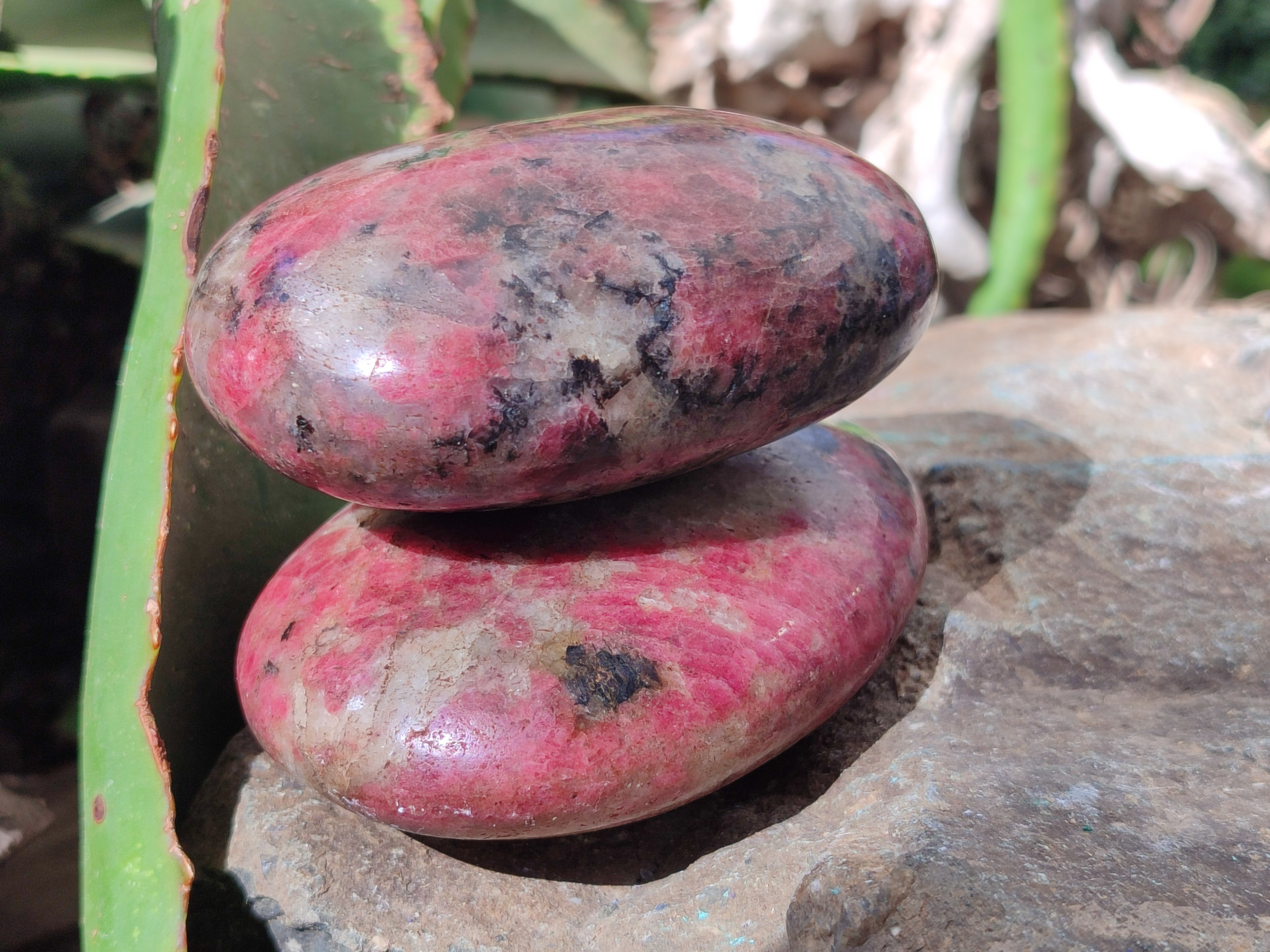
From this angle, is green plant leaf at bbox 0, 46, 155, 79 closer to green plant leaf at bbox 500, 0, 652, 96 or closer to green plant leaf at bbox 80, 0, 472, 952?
green plant leaf at bbox 80, 0, 472, 952

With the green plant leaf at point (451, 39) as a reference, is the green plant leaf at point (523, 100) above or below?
below

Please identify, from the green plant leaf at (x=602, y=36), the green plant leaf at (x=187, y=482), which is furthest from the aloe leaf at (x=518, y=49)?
the green plant leaf at (x=187, y=482)

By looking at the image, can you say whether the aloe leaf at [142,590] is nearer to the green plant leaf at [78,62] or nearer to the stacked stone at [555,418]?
the stacked stone at [555,418]

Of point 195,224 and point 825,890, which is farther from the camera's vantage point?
point 195,224

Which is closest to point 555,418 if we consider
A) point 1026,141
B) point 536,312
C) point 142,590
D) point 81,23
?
point 536,312

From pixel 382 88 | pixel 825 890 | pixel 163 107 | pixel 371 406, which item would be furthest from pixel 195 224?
pixel 825 890

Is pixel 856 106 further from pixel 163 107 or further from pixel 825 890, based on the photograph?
pixel 825 890

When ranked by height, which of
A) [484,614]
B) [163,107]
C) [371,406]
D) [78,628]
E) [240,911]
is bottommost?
[78,628]
